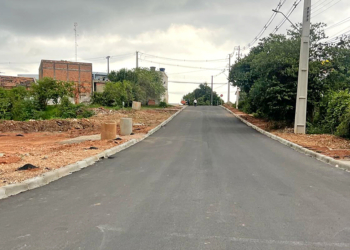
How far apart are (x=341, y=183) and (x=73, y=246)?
20.2ft

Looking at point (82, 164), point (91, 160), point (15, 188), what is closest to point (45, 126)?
point (91, 160)

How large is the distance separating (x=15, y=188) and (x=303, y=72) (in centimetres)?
1623

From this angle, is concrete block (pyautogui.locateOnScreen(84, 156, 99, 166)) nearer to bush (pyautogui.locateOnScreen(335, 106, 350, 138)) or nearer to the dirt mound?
bush (pyautogui.locateOnScreen(335, 106, 350, 138))

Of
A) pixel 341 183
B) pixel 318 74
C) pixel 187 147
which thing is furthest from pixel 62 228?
pixel 318 74

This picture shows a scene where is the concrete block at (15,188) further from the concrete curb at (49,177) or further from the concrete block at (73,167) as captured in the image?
the concrete block at (73,167)

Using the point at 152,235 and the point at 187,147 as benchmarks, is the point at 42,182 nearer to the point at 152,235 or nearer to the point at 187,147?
the point at 152,235

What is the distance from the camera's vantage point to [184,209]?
5016 mm

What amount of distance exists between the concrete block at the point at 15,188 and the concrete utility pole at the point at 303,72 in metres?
15.7

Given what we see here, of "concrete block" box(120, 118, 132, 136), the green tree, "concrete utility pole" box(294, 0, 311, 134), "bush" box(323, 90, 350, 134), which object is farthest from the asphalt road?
the green tree

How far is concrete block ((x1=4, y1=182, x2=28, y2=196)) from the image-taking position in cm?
597

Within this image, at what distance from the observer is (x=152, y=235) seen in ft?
13.1

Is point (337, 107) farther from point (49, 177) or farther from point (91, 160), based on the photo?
point (49, 177)

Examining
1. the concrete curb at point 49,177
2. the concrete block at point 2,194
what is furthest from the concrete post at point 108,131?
the concrete block at point 2,194

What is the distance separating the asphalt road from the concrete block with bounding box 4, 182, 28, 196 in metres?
0.23
